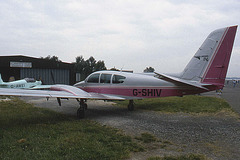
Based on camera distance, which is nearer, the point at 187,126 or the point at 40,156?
the point at 40,156

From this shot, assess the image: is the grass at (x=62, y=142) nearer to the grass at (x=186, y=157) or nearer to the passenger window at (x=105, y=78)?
the grass at (x=186, y=157)

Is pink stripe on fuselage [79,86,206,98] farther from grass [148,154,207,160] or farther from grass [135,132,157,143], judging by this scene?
grass [148,154,207,160]

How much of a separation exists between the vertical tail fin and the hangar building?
24482 millimetres

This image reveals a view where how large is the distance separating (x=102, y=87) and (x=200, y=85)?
5.24m

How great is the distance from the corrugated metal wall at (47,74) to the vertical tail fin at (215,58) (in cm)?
2448

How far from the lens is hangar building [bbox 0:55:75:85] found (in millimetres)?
28641

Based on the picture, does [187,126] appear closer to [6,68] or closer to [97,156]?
[97,156]

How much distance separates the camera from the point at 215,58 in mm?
9172

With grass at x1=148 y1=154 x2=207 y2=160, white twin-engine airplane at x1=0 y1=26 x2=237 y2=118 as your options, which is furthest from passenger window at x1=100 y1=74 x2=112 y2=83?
grass at x1=148 y1=154 x2=207 y2=160

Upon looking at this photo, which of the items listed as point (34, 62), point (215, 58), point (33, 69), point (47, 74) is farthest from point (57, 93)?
point (47, 74)

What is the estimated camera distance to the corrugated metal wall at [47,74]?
30205mm

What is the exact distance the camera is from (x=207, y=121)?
8406 mm

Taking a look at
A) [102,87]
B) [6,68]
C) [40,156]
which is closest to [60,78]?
[6,68]

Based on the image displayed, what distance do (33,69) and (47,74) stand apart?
245 cm
